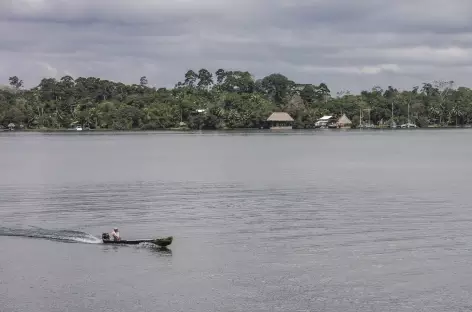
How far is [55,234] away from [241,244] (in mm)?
11484

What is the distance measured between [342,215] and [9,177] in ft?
146

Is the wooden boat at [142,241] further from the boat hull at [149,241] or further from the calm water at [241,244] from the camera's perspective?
the calm water at [241,244]

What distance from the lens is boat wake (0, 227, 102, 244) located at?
38531 millimetres

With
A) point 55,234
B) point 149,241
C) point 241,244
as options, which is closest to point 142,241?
point 149,241

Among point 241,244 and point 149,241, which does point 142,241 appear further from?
point 241,244

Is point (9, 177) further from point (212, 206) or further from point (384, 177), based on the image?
point (384, 177)

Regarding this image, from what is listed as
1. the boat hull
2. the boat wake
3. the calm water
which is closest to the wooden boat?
the boat hull

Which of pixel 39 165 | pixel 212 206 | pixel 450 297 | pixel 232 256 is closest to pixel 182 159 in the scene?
pixel 39 165

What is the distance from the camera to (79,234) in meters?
39.9

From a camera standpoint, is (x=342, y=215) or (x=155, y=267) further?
(x=342, y=215)

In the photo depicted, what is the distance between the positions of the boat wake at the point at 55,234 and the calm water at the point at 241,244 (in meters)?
0.07

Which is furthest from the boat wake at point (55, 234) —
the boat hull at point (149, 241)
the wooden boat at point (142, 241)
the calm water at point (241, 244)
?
the boat hull at point (149, 241)

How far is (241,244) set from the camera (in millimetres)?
36750

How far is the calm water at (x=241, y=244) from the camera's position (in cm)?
2772
